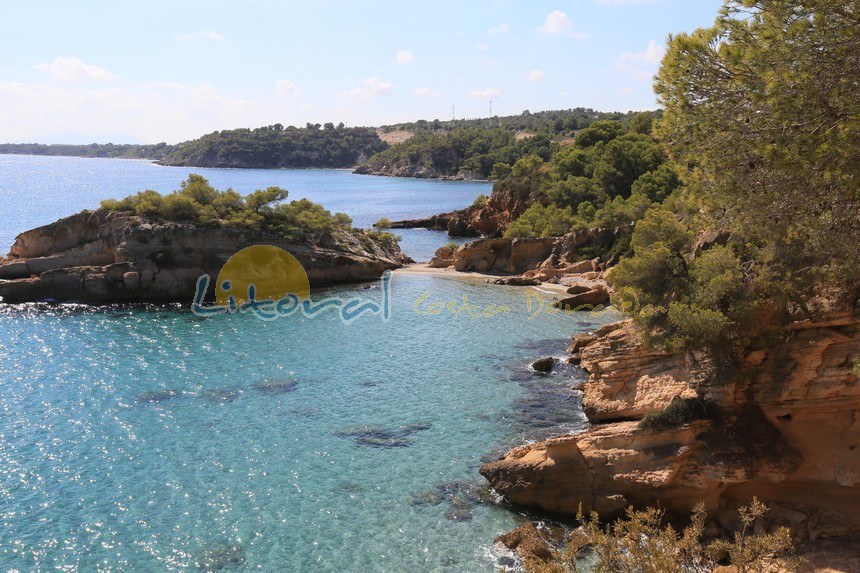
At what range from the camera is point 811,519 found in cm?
1738

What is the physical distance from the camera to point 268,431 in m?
26.1

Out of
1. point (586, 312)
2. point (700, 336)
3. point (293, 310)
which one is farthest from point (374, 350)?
point (700, 336)

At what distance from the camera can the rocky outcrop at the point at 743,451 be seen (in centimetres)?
1766

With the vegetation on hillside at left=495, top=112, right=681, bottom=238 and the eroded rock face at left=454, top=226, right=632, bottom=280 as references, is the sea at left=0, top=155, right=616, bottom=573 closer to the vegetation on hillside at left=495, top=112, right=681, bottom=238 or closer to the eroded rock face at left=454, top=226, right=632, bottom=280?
the eroded rock face at left=454, top=226, right=632, bottom=280

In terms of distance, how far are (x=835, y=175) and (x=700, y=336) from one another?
21.9 ft

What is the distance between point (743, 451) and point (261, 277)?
43.7 m

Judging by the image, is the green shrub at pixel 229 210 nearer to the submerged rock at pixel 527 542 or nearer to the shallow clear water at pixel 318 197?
the shallow clear water at pixel 318 197

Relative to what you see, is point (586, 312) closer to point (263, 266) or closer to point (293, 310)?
point (293, 310)

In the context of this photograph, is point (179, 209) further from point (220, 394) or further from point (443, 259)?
point (220, 394)

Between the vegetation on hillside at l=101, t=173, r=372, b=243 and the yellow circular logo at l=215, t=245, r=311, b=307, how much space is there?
2293mm

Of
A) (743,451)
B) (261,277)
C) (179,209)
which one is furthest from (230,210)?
(743,451)

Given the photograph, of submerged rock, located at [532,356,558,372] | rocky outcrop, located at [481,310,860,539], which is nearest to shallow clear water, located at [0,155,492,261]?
submerged rock, located at [532,356,558,372]

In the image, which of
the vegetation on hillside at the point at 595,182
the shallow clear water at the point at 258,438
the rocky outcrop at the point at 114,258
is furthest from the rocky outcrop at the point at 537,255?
the rocky outcrop at the point at 114,258

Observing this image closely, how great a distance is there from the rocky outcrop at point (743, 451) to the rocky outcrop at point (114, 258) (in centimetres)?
3908
